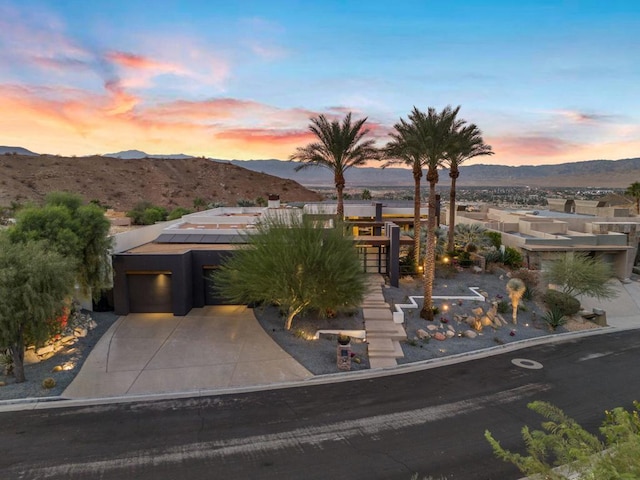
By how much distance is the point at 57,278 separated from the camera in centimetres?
1237

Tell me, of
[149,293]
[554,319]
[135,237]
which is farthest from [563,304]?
[135,237]

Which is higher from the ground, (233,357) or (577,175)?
(577,175)

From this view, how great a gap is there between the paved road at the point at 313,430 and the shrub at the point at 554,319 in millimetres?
6096

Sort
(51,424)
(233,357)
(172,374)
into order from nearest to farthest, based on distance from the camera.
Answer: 1. (51,424)
2. (172,374)
3. (233,357)

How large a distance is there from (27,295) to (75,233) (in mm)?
5430

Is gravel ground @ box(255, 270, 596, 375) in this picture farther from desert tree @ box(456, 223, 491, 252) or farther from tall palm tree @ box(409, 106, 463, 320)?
desert tree @ box(456, 223, 491, 252)

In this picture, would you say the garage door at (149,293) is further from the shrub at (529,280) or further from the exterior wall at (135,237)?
the shrub at (529,280)

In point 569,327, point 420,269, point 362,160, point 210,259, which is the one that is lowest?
point 569,327

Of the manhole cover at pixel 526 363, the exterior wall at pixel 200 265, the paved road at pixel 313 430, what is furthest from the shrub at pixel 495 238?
the exterior wall at pixel 200 265

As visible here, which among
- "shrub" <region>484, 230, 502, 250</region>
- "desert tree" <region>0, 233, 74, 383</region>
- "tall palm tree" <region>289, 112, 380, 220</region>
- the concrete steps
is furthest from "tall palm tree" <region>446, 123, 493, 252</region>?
"desert tree" <region>0, 233, 74, 383</region>

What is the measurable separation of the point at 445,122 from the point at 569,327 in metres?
13.2

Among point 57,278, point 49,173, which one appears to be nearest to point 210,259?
point 57,278

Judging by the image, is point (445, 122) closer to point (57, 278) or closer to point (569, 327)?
point (569, 327)

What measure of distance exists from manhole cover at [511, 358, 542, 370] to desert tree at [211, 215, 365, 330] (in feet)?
22.5
